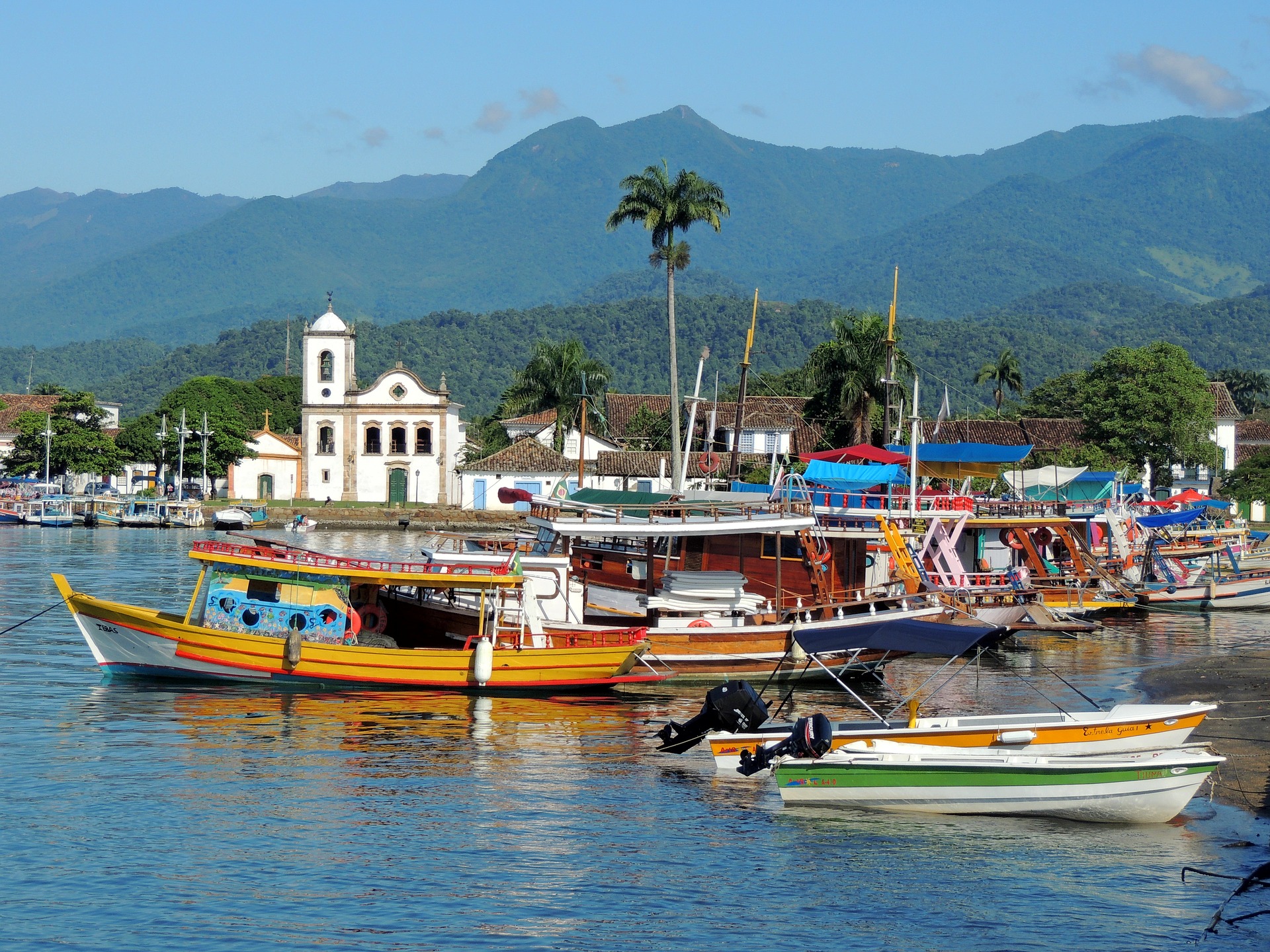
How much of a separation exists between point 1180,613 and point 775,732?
29.4 m

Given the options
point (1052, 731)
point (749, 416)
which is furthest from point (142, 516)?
point (1052, 731)

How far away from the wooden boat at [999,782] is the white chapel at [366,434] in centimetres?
7779

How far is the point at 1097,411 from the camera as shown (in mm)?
80062

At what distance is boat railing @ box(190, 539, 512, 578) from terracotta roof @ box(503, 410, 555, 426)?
7162 cm

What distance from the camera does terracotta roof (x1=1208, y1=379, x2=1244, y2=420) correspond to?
320 ft

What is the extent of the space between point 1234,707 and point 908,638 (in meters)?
8.07

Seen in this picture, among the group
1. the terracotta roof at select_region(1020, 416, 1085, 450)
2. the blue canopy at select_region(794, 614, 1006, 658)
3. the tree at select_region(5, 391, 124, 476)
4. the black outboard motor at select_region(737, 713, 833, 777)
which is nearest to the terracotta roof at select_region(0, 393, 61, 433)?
the tree at select_region(5, 391, 124, 476)

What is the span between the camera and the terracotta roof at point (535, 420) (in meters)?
98.6

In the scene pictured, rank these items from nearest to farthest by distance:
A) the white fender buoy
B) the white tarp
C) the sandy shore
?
the sandy shore
the white fender buoy
the white tarp

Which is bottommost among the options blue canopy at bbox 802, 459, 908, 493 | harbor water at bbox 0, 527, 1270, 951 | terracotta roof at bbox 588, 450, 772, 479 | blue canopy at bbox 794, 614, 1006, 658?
harbor water at bbox 0, 527, 1270, 951

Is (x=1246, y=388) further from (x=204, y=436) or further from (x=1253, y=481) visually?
(x=204, y=436)

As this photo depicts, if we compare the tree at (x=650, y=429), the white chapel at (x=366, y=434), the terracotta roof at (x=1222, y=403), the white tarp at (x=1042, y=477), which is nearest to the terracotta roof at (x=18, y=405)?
the white chapel at (x=366, y=434)

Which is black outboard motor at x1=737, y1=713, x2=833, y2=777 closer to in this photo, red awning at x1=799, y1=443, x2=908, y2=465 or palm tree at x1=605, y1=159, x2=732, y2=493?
red awning at x1=799, y1=443, x2=908, y2=465

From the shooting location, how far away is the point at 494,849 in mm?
16281
